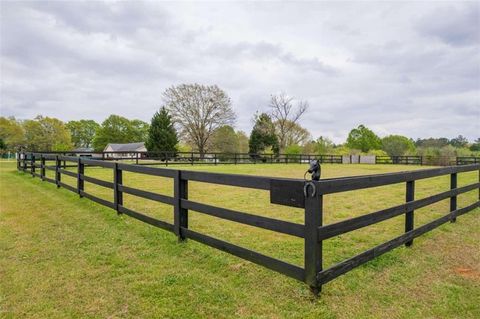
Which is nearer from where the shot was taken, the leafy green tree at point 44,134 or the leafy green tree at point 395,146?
the leafy green tree at point 44,134

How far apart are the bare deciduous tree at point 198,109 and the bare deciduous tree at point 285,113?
8169 mm

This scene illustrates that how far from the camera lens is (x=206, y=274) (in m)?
2.96

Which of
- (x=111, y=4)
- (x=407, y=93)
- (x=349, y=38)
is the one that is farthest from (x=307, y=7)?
(x=407, y=93)

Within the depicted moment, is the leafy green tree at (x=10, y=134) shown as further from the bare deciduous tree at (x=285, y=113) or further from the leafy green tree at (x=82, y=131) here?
the bare deciduous tree at (x=285, y=113)

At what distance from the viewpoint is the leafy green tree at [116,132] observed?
2581 inches

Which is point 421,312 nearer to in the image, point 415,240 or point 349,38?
point 415,240

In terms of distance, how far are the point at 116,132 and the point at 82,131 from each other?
19.9 meters

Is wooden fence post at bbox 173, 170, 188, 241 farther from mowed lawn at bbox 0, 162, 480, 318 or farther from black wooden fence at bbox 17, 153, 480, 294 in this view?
mowed lawn at bbox 0, 162, 480, 318

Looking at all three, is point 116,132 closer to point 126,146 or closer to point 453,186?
point 126,146

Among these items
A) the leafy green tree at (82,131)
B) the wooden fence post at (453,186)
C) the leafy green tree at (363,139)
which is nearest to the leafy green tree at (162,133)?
the wooden fence post at (453,186)

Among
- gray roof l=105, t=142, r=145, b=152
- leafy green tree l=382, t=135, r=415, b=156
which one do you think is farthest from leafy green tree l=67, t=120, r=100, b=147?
leafy green tree l=382, t=135, r=415, b=156

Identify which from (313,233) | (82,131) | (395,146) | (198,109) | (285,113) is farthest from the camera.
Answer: (82,131)

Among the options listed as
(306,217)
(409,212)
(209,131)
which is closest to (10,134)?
(209,131)

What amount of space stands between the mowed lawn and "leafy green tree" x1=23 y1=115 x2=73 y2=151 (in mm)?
56999
